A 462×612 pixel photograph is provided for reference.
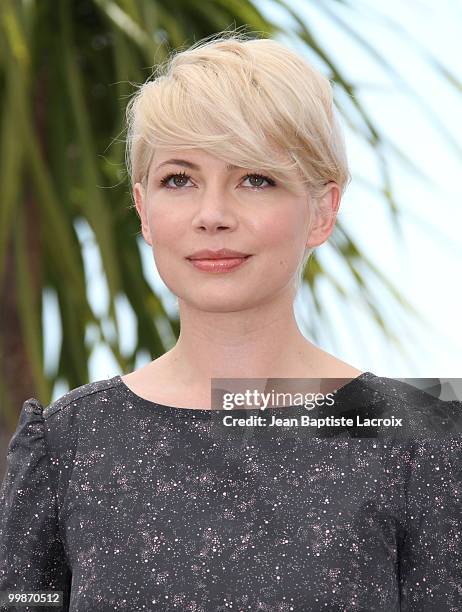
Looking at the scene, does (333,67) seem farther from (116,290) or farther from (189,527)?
(189,527)

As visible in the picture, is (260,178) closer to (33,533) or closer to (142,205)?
Result: (142,205)

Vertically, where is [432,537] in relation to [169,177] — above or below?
below

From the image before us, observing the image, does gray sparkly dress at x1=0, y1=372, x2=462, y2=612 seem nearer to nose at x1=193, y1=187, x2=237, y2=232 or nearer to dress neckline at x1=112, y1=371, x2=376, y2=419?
dress neckline at x1=112, y1=371, x2=376, y2=419

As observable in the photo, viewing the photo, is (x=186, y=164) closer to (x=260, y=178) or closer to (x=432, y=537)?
(x=260, y=178)

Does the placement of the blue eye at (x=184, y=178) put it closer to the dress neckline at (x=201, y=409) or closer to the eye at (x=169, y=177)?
the eye at (x=169, y=177)

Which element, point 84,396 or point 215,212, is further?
point 84,396

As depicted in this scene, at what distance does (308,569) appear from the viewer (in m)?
0.73

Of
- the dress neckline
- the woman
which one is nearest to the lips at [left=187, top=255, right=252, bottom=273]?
the woman

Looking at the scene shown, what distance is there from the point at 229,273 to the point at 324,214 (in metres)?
0.11

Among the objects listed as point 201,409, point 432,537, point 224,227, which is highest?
point 224,227

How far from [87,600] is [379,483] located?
0.25 metres

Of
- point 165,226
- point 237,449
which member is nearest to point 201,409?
point 237,449

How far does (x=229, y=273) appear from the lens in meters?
0.73

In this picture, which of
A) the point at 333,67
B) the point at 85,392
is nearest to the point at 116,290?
the point at 333,67
